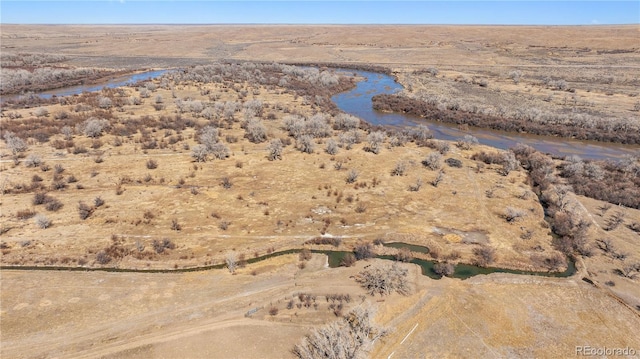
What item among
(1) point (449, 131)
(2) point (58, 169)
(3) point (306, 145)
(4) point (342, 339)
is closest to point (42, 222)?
(2) point (58, 169)

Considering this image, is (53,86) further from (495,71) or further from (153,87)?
(495,71)

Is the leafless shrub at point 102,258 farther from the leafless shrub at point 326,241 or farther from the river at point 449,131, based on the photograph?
the river at point 449,131

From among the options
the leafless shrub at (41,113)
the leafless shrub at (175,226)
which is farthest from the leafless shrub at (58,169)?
the leafless shrub at (41,113)

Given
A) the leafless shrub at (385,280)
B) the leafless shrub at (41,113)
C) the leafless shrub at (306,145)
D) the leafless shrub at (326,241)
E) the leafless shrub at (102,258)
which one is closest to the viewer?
the leafless shrub at (385,280)

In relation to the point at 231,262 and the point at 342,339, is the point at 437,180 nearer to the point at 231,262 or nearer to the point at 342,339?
the point at 231,262

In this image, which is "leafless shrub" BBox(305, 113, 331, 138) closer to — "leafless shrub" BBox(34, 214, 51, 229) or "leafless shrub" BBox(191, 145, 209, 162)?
"leafless shrub" BBox(191, 145, 209, 162)

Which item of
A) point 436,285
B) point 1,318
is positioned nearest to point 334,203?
point 436,285
